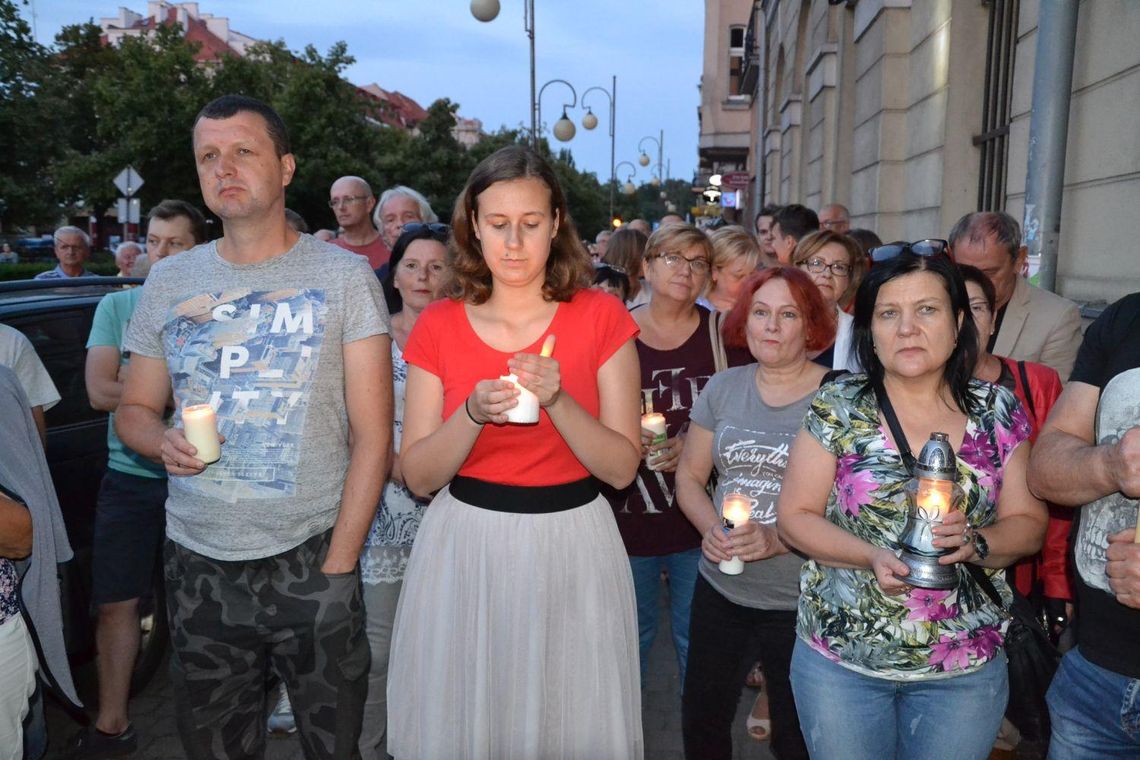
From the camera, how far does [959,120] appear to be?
338 inches

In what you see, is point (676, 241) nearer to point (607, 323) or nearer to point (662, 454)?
point (662, 454)

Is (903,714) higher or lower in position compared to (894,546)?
lower

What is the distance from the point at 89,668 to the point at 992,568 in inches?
167

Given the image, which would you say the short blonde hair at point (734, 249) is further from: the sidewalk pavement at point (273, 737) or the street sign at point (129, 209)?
the street sign at point (129, 209)

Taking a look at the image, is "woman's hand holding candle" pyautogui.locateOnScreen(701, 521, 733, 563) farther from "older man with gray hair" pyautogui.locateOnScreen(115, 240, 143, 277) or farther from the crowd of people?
"older man with gray hair" pyautogui.locateOnScreen(115, 240, 143, 277)

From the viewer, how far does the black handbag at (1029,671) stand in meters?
2.80

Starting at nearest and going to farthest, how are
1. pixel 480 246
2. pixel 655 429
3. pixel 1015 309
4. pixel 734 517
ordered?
1. pixel 480 246
2. pixel 734 517
3. pixel 655 429
4. pixel 1015 309

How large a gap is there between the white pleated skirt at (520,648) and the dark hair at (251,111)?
1311 millimetres

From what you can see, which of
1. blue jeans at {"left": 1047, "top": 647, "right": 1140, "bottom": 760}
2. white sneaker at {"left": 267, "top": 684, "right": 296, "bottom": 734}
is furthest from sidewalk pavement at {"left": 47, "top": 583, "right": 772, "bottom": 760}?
blue jeans at {"left": 1047, "top": 647, "right": 1140, "bottom": 760}

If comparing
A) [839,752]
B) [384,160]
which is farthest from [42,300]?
[384,160]

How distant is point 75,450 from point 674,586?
2.87 m

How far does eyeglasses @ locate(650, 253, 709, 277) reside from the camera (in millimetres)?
4270

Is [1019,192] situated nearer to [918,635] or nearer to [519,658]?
[918,635]

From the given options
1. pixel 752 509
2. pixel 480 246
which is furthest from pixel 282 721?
pixel 480 246
